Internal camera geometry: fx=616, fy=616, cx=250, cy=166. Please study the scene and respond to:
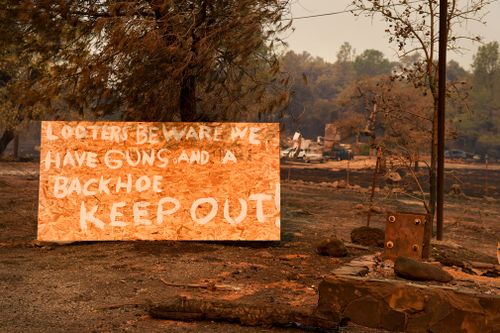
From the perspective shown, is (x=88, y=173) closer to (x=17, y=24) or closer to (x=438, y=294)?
(x=17, y=24)

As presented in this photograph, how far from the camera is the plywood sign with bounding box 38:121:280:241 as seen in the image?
11641mm

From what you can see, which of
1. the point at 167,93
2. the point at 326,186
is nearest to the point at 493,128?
the point at 326,186

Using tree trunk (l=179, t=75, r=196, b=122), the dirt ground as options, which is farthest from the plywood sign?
tree trunk (l=179, t=75, r=196, b=122)

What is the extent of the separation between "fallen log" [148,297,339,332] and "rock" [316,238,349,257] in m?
4.33

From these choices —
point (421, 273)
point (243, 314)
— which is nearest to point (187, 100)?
point (243, 314)

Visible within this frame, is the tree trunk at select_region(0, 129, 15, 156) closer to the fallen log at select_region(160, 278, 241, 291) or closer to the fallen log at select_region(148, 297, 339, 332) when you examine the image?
the fallen log at select_region(160, 278, 241, 291)

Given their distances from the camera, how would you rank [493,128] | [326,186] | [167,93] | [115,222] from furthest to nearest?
[493,128]
[326,186]
[167,93]
[115,222]

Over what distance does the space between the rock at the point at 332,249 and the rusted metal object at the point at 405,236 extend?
2901mm

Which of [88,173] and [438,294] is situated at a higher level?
[88,173]

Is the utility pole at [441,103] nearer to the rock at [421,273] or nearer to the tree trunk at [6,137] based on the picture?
the rock at [421,273]

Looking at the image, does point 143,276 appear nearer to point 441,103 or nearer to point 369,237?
point 369,237

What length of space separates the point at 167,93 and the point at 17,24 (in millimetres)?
3496

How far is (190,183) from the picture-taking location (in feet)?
38.8

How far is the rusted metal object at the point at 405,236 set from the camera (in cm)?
813
